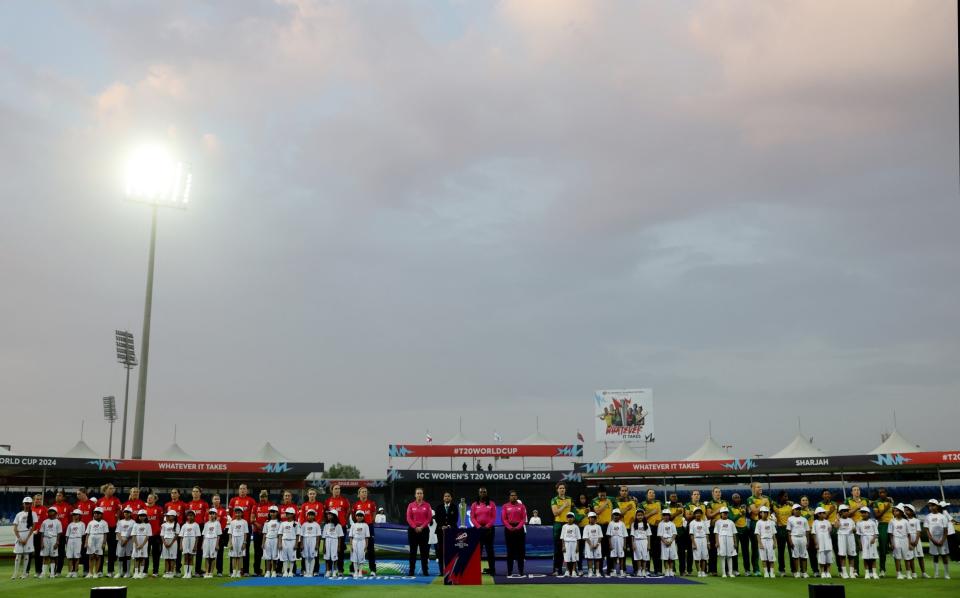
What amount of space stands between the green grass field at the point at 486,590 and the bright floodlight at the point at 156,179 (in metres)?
23.4

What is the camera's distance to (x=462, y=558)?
15.5 meters

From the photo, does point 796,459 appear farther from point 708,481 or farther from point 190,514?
point 190,514

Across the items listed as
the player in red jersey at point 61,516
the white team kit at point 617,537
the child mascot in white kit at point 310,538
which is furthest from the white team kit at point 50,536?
the white team kit at point 617,537

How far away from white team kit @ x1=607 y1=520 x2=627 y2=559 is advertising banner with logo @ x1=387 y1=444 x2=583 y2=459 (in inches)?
792

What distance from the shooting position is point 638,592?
14188mm

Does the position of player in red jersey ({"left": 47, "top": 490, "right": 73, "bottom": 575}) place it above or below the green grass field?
above

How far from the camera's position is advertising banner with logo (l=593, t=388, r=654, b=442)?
45.3 m

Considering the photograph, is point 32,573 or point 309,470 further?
point 309,470

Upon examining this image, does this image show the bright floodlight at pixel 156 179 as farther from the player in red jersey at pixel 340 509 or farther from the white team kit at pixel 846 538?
the white team kit at pixel 846 538

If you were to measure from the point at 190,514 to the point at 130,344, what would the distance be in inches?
1508

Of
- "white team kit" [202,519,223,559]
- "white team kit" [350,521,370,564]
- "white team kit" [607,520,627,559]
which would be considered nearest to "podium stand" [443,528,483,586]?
"white team kit" [350,521,370,564]

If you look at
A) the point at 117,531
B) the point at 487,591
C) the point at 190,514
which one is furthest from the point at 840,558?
the point at 117,531

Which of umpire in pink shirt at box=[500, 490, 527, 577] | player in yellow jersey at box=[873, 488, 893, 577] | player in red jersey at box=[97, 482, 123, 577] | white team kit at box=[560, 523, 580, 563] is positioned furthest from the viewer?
player in yellow jersey at box=[873, 488, 893, 577]

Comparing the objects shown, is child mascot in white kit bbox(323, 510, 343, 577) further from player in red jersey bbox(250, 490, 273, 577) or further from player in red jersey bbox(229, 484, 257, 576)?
player in red jersey bbox(229, 484, 257, 576)
